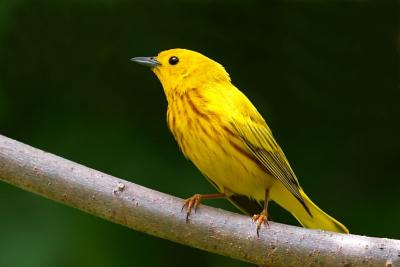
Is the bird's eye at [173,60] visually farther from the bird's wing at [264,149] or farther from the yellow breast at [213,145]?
the bird's wing at [264,149]

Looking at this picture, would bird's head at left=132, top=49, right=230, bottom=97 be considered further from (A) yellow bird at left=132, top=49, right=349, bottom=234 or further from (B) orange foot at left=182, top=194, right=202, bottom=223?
(B) orange foot at left=182, top=194, right=202, bottom=223

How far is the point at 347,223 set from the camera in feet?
15.2

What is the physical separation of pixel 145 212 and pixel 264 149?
0.77m

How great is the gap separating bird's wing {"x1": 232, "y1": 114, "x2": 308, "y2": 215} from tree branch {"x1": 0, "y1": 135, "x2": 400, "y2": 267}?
48cm

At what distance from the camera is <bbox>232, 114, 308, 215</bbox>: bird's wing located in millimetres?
3477

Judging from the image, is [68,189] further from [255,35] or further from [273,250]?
[255,35]

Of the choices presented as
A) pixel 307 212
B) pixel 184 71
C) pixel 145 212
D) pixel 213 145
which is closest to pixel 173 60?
pixel 184 71

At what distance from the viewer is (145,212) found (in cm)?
300

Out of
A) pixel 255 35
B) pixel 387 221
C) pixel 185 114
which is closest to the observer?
pixel 185 114

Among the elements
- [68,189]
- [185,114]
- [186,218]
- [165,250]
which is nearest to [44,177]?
[68,189]

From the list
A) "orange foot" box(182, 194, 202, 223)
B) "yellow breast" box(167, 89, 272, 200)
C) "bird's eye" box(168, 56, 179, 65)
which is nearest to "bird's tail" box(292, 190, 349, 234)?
"yellow breast" box(167, 89, 272, 200)

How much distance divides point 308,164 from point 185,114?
1526 mm

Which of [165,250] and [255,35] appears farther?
[255,35]

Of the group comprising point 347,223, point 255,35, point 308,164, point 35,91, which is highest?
point 255,35
